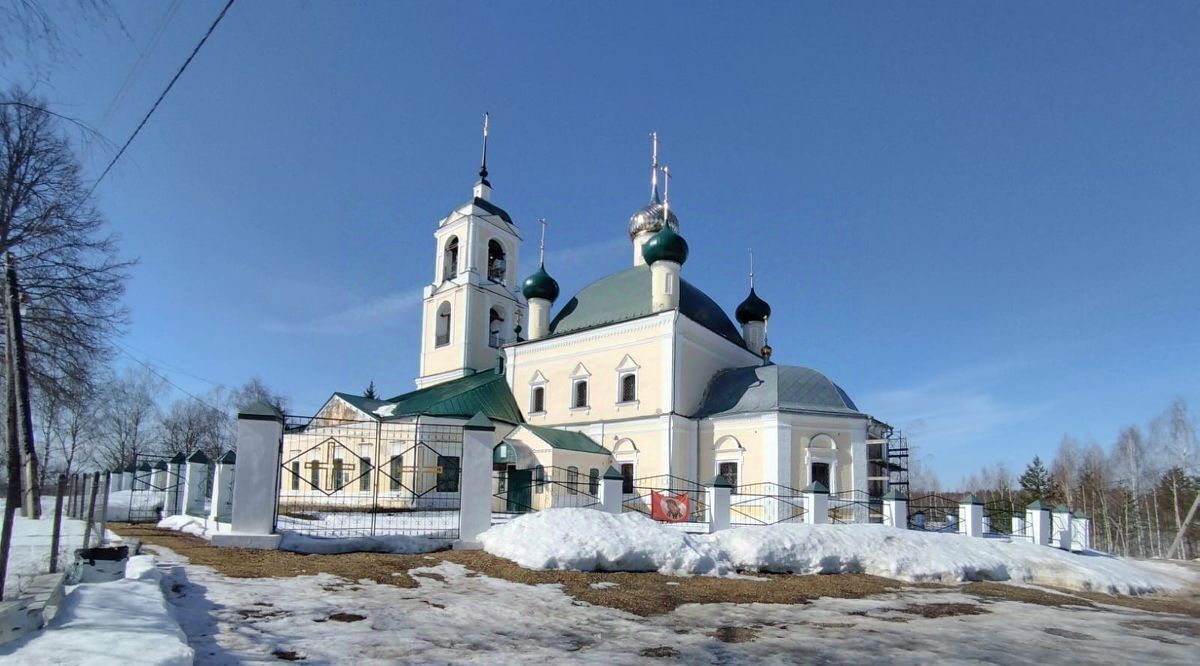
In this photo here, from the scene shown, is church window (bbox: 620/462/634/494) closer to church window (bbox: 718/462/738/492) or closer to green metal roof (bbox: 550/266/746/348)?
church window (bbox: 718/462/738/492)

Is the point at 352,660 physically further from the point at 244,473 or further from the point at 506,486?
the point at 506,486

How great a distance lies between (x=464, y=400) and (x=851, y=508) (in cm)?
1332

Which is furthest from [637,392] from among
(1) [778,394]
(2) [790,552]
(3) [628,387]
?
(2) [790,552]

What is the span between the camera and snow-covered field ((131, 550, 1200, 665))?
5320 millimetres

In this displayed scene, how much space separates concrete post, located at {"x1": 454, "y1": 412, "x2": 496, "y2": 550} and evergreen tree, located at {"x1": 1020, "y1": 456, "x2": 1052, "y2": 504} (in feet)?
153

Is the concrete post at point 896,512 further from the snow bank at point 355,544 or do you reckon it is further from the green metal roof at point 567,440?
the snow bank at point 355,544

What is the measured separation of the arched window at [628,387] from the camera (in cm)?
2470

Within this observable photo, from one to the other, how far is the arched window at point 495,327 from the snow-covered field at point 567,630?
76.1ft

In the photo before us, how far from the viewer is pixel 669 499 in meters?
19.7

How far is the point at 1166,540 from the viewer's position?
43.0 m

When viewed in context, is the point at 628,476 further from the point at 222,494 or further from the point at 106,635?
the point at 106,635

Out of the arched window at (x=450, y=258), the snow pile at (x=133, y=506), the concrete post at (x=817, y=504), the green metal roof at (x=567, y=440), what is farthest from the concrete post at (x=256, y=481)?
the arched window at (x=450, y=258)

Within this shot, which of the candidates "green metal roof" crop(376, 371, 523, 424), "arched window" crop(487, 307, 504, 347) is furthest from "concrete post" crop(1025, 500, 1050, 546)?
"arched window" crop(487, 307, 504, 347)

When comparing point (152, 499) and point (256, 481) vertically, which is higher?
point (256, 481)
